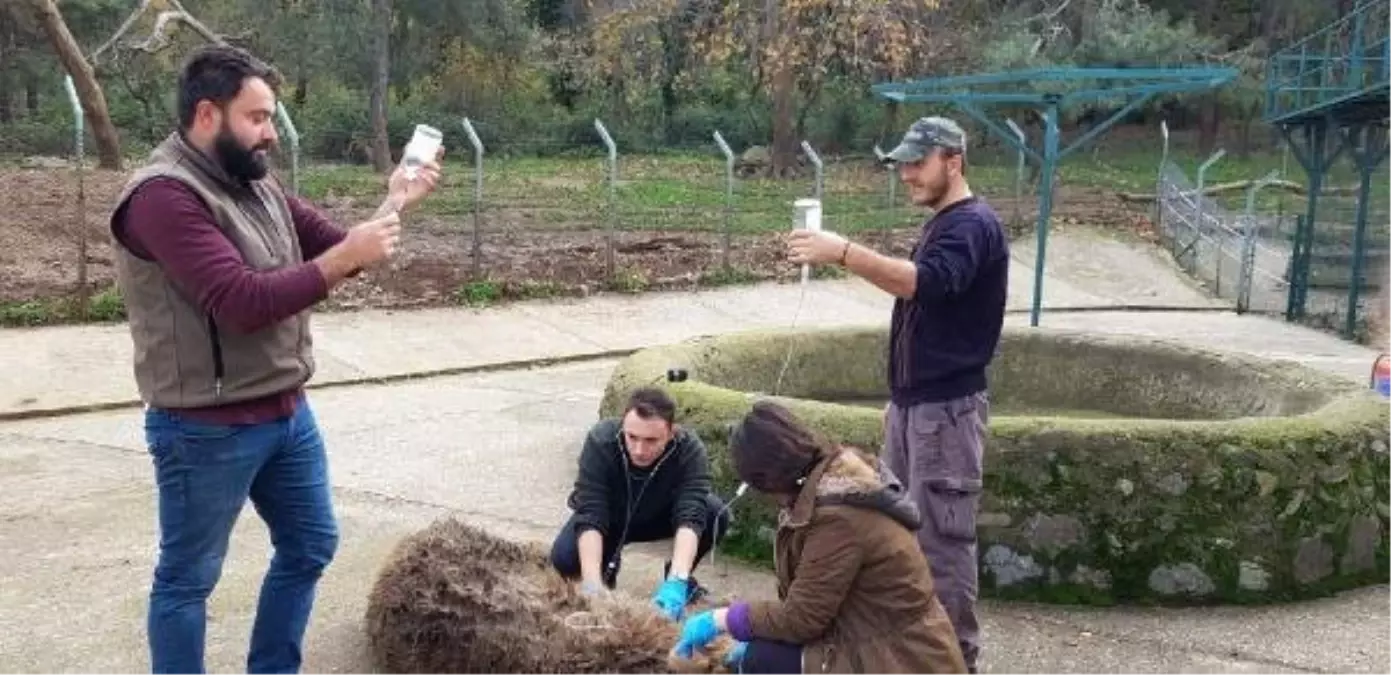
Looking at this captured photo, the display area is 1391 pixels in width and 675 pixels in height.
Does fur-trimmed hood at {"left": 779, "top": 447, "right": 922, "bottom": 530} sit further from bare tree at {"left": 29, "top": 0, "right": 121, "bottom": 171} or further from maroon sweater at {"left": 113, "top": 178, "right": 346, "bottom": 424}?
bare tree at {"left": 29, "top": 0, "right": 121, "bottom": 171}

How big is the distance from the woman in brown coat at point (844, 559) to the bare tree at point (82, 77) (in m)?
11.4

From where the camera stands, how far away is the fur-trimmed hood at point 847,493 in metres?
3.07

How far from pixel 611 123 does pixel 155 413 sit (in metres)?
25.2

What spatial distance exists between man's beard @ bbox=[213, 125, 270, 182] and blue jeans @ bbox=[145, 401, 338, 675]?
0.56 m

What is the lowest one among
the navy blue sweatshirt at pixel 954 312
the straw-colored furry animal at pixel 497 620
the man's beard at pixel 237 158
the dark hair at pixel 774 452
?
the straw-colored furry animal at pixel 497 620

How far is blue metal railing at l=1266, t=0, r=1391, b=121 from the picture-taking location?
13261mm

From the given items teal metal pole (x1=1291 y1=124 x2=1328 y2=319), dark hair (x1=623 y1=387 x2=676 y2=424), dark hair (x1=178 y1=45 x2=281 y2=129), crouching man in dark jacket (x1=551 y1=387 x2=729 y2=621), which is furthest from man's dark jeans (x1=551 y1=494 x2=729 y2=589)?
teal metal pole (x1=1291 y1=124 x2=1328 y2=319)

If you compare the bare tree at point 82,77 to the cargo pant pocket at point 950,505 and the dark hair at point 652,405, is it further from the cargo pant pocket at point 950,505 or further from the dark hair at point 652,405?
the cargo pant pocket at point 950,505

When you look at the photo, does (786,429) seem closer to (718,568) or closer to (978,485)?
(978,485)

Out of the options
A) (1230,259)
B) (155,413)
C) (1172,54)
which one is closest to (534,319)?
(155,413)

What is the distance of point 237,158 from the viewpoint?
308cm

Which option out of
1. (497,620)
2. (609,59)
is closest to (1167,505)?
(497,620)

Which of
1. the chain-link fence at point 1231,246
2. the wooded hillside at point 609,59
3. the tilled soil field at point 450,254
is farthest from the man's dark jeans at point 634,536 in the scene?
the wooded hillside at point 609,59

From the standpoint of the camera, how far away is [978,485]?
12.8 feet
